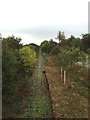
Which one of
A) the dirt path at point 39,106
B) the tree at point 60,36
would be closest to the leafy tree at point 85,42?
the tree at point 60,36

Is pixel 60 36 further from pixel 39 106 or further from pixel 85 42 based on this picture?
pixel 39 106

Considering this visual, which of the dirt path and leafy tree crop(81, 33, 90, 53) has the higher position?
leafy tree crop(81, 33, 90, 53)

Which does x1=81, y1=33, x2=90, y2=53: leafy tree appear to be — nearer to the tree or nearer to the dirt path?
the tree

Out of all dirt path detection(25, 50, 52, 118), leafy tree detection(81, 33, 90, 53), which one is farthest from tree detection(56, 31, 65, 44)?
dirt path detection(25, 50, 52, 118)

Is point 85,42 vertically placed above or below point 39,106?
above

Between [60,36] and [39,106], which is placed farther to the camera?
[60,36]

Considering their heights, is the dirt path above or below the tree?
below

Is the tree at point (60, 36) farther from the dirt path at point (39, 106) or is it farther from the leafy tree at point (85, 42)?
the dirt path at point (39, 106)

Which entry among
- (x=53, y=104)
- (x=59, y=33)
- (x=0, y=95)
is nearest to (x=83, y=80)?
(x=53, y=104)

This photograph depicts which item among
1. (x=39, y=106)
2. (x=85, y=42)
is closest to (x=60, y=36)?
(x=85, y=42)

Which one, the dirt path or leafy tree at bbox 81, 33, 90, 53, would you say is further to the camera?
leafy tree at bbox 81, 33, 90, 53

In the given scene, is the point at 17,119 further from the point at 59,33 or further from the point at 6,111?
the point at 59,33

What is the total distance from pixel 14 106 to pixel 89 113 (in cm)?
406

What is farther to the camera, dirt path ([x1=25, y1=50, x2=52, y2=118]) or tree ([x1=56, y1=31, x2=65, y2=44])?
tree ([x1=56, y1=31, x2=65, y2=44])
